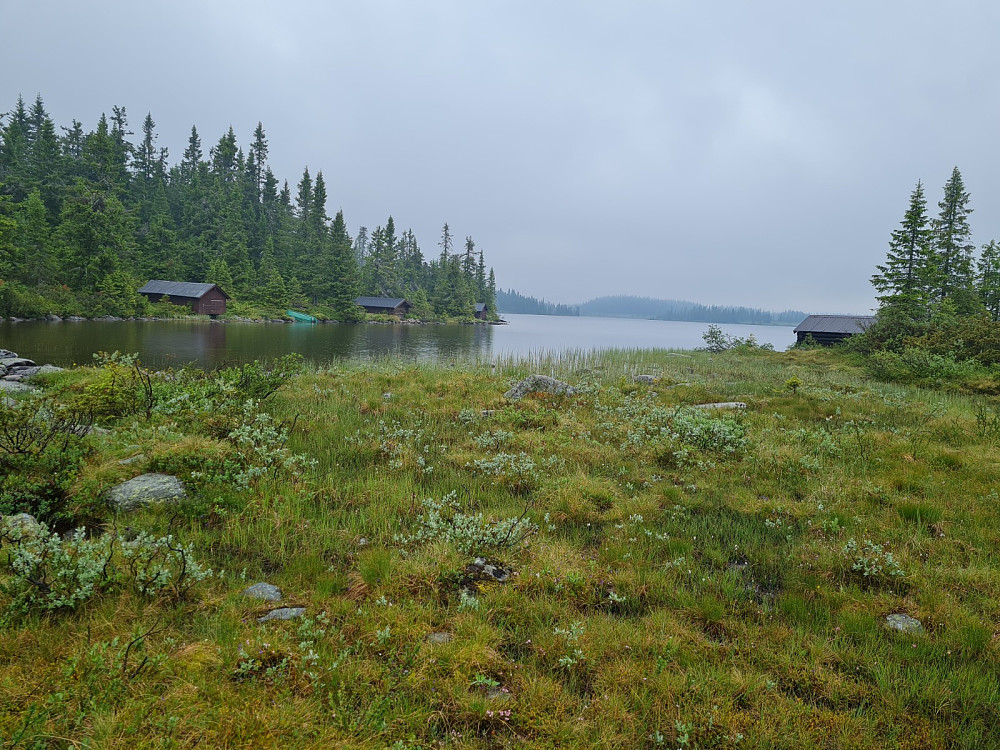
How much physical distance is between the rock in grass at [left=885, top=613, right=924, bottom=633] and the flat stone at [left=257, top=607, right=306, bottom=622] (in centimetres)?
506

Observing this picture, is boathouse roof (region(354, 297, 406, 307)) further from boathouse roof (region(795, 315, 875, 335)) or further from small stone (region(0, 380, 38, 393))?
small stone (region(0, 380, 38, 393))

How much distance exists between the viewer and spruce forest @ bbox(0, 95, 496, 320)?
44.8 m

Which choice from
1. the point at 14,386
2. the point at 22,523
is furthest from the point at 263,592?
the point at 14,386

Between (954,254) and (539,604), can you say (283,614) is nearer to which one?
(539,604)

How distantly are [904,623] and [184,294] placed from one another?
219 ft

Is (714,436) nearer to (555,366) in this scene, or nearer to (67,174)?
(555,366)

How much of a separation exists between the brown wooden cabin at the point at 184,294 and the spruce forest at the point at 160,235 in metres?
2.98

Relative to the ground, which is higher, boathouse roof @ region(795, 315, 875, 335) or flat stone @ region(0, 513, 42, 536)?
boathouse roof @ region(795, 315, 875, 335)

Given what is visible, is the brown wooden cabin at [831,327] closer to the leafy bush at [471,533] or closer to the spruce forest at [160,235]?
the leafy bush at [471,533]

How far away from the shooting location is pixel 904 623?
3906 mm

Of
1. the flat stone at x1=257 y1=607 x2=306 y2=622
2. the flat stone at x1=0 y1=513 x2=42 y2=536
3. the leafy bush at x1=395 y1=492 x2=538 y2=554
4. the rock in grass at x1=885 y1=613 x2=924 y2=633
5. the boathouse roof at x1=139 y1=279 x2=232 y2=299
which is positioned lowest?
the flat stone at x1=257 y1=607 x2=306 y2=622

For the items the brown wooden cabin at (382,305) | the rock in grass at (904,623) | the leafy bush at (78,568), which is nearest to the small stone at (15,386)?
the leafy bush at (78,568)

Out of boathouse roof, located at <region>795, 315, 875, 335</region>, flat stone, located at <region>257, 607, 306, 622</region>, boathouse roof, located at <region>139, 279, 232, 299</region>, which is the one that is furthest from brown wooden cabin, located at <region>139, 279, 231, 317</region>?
boathouse roof, located at <region>795, 315, 875, 335</region>

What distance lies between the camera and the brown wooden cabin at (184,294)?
54.3 m
